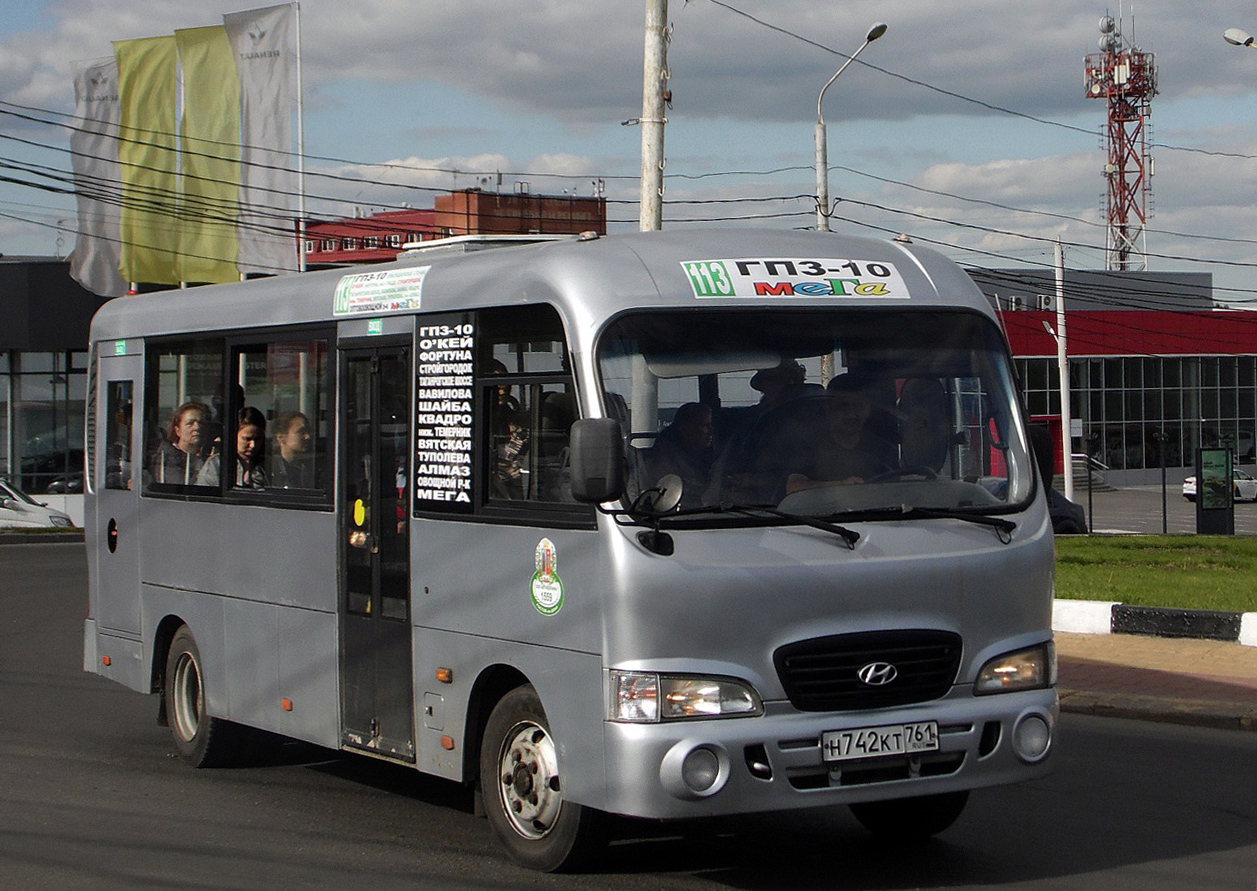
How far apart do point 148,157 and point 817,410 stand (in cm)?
2677

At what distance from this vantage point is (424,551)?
24.1 feet

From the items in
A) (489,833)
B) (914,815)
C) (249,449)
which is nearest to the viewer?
(914,815)

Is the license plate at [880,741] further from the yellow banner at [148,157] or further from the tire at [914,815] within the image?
the yellow banner at [148,157]

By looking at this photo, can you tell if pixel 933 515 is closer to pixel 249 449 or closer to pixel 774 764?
pixel 774 764

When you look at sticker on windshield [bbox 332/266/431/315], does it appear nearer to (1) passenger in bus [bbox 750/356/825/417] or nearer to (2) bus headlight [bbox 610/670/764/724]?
(1) passenger in bus [bbox 750/356/825/417]

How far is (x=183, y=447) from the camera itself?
31.9ft

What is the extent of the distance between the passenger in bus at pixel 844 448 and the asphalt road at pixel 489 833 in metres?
1.55

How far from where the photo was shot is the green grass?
15.7 meters

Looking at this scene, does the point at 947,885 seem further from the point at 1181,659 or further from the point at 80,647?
the point at 80,647

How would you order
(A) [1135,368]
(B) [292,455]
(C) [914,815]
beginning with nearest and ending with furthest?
(C) [914,815] → (B) [292,455] → (A) [1135,368]

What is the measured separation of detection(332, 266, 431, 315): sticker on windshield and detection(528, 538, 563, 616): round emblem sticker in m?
1.61

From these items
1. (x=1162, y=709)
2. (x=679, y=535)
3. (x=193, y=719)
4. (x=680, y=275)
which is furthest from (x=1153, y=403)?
(x=679, y=535)

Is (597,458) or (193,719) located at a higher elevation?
(597,458)

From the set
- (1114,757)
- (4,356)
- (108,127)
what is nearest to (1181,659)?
(1114,757)
